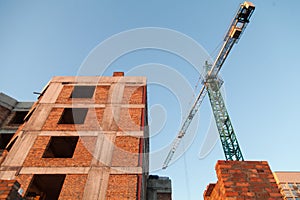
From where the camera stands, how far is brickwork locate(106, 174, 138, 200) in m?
9.28

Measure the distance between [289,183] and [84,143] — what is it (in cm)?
3317

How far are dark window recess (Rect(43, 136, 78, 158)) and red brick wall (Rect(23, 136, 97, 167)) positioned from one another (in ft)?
1.79

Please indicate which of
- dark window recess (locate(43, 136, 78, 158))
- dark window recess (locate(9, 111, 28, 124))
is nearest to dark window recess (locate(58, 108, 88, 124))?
dark window recess (locate(43, 136, 78, 158))

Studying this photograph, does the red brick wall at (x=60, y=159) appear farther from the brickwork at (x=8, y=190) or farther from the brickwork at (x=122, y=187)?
the brickwork at (x=8, y=190)

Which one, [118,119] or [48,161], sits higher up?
[118,119]

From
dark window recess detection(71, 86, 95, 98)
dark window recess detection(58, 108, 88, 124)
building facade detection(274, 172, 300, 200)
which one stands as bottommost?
dark window recess detection(58, 108, 88, 124)

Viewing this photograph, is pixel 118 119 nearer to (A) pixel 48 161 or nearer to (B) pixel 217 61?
(A) pixel 48 161

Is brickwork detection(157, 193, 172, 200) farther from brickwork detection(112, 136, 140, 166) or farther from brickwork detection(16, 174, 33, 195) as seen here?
brickwork detection(16, 174, 33, 195)

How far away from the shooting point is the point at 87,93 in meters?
15.4

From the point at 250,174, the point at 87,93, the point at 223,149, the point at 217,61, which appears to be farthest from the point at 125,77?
the point at 217,61

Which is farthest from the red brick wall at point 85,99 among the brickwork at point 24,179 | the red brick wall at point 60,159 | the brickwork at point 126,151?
the brickwork at point 24,179

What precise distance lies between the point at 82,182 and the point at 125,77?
770 centimetres

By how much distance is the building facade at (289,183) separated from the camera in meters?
31.4

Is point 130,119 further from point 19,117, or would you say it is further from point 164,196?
point 19,117
